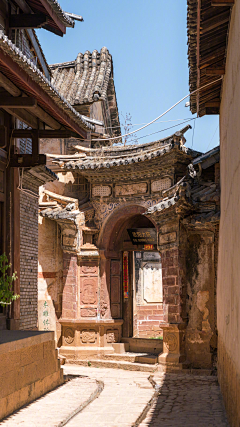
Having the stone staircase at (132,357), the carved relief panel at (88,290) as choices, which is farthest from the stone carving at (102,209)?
the stone staircase at (132,357)

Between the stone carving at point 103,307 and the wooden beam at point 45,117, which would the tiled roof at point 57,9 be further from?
the stone carving at point 103,307

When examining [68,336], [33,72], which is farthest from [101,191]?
[33,72]

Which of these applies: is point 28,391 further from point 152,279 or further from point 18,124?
point 152,279

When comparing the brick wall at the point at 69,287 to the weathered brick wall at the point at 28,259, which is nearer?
the weathered brick wall at the point at 28,259

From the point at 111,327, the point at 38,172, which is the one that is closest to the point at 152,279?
the point at 111,327

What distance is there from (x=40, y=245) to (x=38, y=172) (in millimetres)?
4657

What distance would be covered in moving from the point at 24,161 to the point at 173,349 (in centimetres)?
628

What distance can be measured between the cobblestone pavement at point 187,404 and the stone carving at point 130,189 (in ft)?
17.8

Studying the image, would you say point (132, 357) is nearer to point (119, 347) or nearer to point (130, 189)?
point (119, 347)

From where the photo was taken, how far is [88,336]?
15.8 metres

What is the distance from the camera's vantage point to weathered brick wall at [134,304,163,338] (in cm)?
1995

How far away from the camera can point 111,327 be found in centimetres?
1600

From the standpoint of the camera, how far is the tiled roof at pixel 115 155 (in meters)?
14.5

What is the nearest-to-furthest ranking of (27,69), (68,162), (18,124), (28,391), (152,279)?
(27,69) → (28,391) → (18,124) → (68,162) → (152,279)
